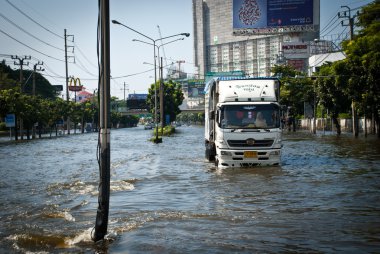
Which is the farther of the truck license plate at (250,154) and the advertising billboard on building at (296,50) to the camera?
the advertising billboard on building at (296,50)

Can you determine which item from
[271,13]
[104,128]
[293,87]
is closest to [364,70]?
[293,87]

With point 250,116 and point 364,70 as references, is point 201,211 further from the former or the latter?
point 364,70

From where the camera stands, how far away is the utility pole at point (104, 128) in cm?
796

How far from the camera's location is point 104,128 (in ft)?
26.3

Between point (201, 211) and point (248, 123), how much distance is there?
752 centimetres

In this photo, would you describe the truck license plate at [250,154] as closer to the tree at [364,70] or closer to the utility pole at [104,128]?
the utility pole at [104,128]

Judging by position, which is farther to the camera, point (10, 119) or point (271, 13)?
point (271, 13)

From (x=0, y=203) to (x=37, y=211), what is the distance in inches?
64.1

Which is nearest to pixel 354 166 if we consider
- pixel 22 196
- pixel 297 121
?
pixel 22 196

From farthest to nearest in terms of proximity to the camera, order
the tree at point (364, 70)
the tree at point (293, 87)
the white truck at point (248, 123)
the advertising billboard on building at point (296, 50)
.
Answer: the advertising billboard on building at point (296, 50) → the tree at point (293, 87) → the tree at point (364, 70) → the white truck at point (248, 123)

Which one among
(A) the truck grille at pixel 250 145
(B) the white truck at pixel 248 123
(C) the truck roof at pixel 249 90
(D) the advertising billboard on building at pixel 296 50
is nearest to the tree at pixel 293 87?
(D) the advertising billboard on building at pixel 296 50

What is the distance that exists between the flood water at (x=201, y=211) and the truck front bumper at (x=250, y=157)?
0.33 meters

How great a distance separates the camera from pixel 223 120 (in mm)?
17578

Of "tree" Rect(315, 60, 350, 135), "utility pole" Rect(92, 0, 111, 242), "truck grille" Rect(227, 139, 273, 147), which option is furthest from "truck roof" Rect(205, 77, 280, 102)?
"tree" Rect(315, 60, 350, 135)
